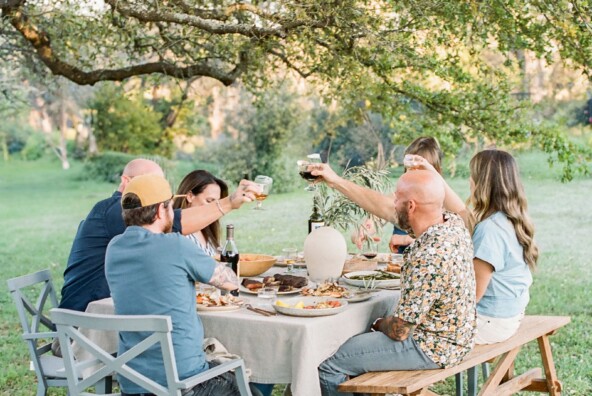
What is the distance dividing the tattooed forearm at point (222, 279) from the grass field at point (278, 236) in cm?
285

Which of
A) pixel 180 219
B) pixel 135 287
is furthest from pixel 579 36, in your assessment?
pixel 135 287

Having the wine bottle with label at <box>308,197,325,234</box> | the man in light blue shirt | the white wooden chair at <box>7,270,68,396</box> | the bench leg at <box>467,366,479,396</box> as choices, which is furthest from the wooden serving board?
the white wooden chair at <box>7,270,68,396</box>

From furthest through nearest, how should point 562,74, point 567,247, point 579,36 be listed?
1. point 562,74
2. point 567,247
3. point 579,36

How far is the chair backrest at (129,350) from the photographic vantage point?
2977mm

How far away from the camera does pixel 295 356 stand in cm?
334

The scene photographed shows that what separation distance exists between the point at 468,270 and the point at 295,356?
82cm

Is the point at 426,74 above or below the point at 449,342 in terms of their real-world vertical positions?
above

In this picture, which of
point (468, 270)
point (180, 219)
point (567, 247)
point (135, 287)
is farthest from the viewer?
point (567, 247)

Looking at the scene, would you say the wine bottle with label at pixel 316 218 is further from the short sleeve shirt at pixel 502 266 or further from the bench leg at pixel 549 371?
the bench leg at pixel 549 371

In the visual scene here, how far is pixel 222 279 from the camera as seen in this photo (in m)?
3.31

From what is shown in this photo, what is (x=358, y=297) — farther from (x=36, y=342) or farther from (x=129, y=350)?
(x=36, y=342)

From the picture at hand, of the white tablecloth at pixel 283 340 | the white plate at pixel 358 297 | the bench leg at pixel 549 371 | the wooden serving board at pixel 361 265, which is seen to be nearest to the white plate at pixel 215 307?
the white tablecloth at pixel 283 340

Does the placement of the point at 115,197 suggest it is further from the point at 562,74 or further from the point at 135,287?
the point at 562,74

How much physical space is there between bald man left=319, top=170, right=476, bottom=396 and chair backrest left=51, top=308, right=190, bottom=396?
2.45ft
